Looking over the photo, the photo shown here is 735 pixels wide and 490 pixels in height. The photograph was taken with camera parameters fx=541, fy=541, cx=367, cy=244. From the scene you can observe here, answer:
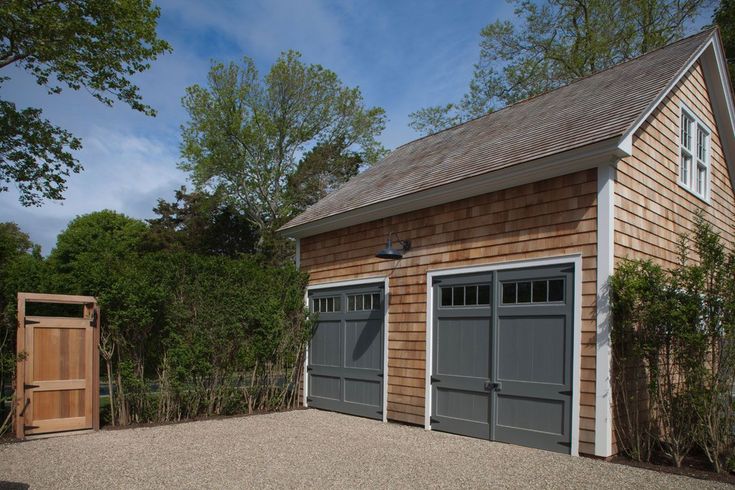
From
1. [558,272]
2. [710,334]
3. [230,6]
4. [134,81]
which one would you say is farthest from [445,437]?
[134,81]

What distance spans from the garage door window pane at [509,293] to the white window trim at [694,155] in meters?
2.99

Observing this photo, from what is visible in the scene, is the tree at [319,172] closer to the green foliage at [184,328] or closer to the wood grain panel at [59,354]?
the green foliage at [184,328]

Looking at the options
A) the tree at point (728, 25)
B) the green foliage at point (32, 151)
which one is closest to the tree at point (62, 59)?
the green foliage at point (32, 151)

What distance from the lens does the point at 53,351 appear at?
7289mm

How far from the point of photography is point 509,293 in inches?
271

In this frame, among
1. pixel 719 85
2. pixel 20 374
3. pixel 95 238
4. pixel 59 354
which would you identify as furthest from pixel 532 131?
pixel 95 238

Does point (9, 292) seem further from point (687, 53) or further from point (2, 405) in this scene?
point (687, 53)

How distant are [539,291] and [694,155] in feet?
12.9

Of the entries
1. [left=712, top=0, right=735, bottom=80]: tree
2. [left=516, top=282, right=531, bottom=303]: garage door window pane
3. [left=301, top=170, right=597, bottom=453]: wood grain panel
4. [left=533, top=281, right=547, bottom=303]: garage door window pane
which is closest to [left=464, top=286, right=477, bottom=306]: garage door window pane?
[left=301, top=170, right=597, bottom=453]: wood grain panel

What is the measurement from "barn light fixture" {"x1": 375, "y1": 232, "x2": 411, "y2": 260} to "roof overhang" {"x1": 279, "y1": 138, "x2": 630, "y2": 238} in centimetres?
48

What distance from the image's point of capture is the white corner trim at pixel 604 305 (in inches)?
227

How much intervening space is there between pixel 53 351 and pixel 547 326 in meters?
6.44

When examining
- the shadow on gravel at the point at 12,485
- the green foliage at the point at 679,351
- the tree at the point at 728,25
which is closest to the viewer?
the shadow on gravel at the point at 12,485

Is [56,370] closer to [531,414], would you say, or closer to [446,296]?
[446,296]
